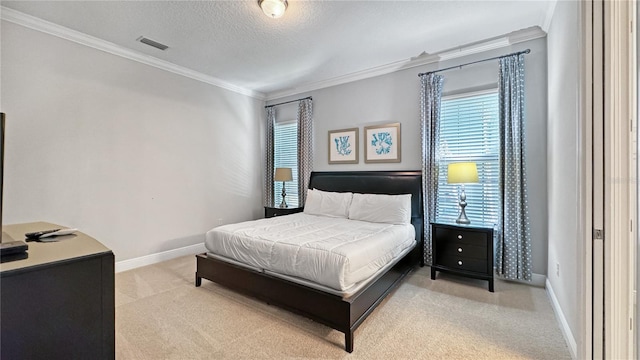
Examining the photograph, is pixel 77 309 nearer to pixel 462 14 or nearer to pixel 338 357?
pixel 338 357

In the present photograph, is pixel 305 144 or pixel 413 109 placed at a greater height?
pixel 413 109

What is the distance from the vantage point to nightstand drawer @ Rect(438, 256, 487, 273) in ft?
9.59

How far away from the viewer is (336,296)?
201 centimetres

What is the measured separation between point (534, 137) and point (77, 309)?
398 centimetres

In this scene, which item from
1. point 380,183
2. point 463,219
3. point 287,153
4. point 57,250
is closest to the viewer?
point 57,250

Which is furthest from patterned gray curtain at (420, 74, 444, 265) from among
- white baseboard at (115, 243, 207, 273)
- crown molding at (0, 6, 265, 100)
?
white baseboard at (115, 243, 207, 273)

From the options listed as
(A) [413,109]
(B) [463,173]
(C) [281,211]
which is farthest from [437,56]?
(C) [281,211]

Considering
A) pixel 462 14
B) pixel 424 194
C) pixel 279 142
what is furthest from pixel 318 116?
pixel 462 14

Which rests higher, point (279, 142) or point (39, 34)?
point (39, 34)

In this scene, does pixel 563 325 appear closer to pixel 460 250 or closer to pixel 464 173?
pixel 460 250

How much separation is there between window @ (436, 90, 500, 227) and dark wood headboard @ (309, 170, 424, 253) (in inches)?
10.8

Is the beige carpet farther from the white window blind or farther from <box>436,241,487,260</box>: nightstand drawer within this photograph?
the white window blind

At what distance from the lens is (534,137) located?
9.86 feet

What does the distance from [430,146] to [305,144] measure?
7.10 ft
